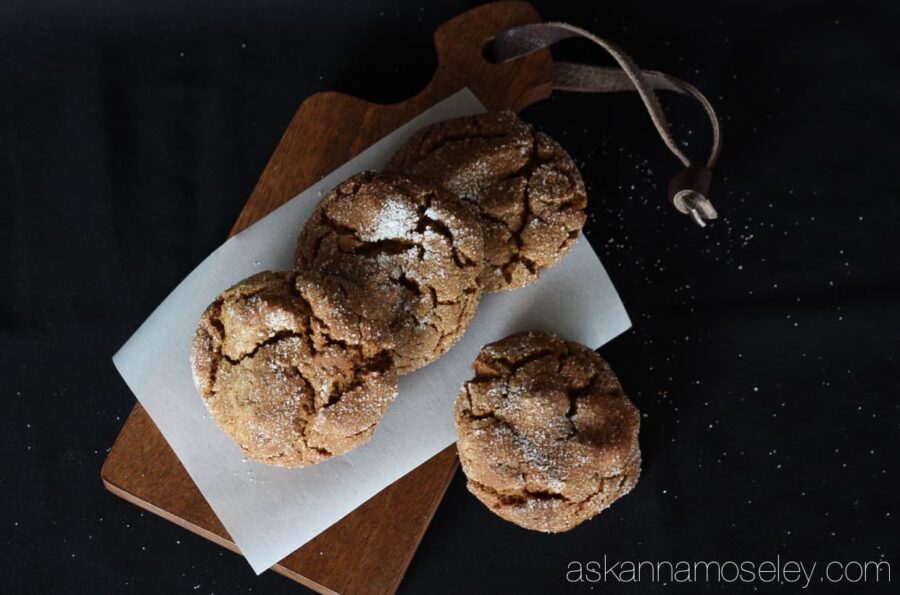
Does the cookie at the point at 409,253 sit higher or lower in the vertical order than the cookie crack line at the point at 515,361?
higher

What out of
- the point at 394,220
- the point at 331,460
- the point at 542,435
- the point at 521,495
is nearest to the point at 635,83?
the point at 394,220

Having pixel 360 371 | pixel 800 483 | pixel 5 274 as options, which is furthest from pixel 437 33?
pixel 800 483

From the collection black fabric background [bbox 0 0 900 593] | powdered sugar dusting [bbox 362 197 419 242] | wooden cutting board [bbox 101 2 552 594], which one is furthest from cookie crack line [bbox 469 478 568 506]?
powdered sugar dusting [bbox 362 197 419 242]

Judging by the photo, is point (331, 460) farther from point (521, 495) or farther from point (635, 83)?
point (635, 83)

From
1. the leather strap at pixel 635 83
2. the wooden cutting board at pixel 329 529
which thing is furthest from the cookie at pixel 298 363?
the leather strap at pixel 635 83

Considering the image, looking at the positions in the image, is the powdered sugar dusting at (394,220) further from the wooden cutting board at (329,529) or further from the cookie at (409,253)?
the wooden cutting board at (329,529)
